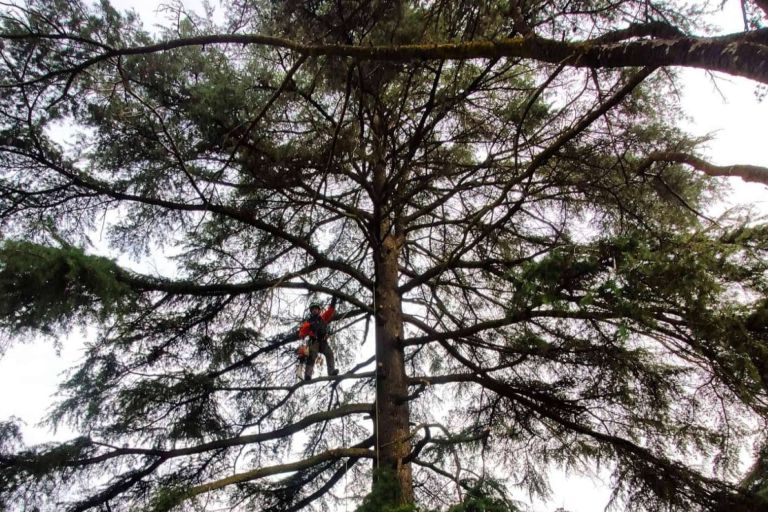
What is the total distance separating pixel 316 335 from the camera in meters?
5.53

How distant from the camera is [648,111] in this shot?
416 centimetres

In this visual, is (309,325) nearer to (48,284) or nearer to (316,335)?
(316,335)

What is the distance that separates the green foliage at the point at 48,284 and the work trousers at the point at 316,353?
229 cm

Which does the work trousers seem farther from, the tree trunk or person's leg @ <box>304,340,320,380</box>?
the tree trunk

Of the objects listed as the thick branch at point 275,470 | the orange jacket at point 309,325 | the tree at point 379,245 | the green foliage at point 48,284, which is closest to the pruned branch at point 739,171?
the tree at point 379,245

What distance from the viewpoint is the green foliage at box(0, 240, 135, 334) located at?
9.61 feet

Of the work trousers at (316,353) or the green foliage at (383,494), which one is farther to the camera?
the work trousers at (316,353)

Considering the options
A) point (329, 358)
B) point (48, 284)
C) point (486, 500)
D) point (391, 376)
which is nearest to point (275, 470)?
point (391, 376)

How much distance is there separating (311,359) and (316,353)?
0.09 meters

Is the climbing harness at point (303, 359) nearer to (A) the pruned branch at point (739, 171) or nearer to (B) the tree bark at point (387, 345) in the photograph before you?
(B) the tree bark at point (387, 345)

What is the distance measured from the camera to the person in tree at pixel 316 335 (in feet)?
17.8

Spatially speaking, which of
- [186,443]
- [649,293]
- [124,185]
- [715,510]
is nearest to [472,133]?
[649,293]

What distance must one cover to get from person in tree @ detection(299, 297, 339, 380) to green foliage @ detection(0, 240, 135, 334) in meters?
2.17

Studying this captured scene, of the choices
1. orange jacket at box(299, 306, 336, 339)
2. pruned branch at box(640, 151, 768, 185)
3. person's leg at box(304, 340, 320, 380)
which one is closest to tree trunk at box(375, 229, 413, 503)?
orange jacket at box(299, 306, 336, 339)
